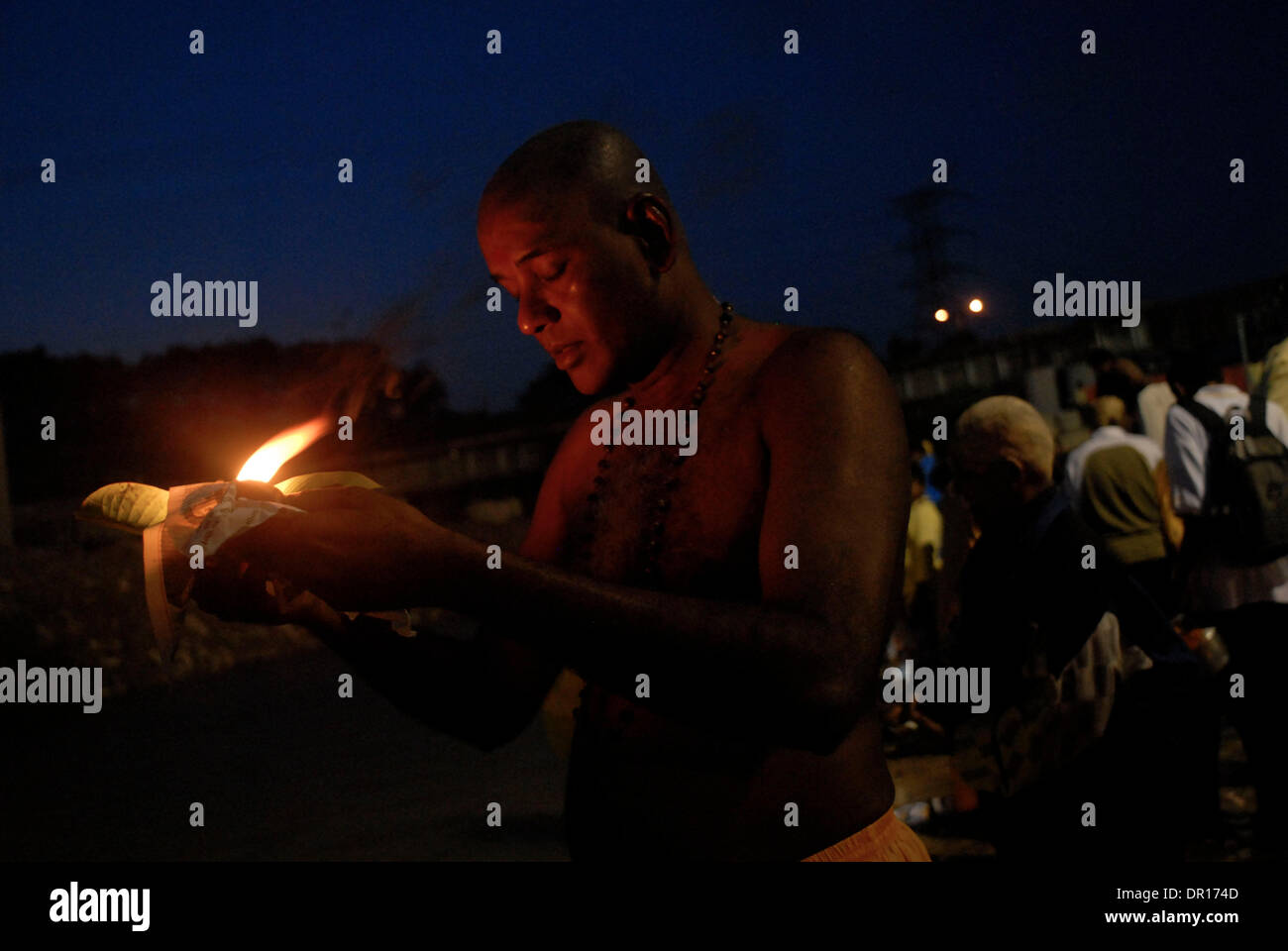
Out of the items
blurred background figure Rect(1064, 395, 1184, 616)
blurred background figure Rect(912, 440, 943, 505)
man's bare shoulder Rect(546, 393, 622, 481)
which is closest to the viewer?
man's bare shoulder Rect(546, 393, 622, 481)

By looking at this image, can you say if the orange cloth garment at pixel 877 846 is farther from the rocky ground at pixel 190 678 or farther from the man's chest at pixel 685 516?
the rocky ground at pixel 190 678

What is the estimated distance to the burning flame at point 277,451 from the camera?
1.80 m

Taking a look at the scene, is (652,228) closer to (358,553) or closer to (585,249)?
(585,249)

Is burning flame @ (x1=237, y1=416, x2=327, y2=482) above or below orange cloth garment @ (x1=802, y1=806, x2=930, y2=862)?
above

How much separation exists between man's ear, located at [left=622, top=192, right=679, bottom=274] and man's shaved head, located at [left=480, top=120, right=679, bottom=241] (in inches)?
0.7

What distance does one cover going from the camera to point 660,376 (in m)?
2.06

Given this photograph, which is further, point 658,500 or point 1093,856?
point 1093,856

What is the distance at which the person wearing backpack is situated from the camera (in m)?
4.96

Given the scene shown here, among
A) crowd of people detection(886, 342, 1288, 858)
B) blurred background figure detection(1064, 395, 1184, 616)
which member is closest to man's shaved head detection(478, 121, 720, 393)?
crowd of people detection(886, 342, 1288, 858)

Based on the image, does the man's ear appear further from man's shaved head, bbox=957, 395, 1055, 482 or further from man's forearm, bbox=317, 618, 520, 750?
man's shaved head, bbox=957, 395, 1055, 482

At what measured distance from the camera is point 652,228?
1.93 m
